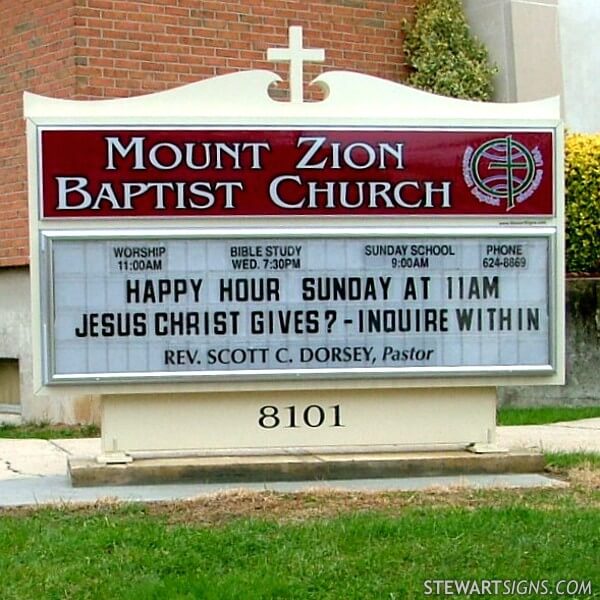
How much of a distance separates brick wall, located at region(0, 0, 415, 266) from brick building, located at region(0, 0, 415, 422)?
0.01 meters

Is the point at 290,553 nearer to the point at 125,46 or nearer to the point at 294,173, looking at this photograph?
the point at 294,173

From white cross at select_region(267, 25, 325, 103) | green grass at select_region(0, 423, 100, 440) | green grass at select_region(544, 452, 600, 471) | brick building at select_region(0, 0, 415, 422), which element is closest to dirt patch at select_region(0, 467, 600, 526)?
green grass at select_region(544, 452, 600, 471)

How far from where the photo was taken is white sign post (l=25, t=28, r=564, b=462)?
9023 mm

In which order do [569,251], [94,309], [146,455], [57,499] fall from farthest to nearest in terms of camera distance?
1. [569,251]
2. [146,455]
3. [94,309]
4. [57,499]

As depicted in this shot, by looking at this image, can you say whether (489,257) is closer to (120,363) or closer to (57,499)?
(120,363)

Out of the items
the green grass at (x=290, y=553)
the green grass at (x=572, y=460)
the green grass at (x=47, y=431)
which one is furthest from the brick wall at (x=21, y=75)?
the green grass at (x=290, y=553)

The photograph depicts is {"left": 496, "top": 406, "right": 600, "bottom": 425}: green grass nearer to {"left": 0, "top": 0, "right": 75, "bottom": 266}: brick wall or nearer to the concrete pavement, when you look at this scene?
the concrete pavement

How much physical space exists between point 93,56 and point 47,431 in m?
4.20

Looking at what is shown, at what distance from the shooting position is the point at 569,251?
1458 cm

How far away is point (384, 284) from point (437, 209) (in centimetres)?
71

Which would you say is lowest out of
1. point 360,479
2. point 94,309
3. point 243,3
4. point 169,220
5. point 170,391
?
point 360,479

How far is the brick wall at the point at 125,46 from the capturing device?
44.9 feet

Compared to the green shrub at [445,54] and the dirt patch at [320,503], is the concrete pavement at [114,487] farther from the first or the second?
the green shrub at [445,54]

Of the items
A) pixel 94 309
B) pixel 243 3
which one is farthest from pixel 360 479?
pixel 243 3
